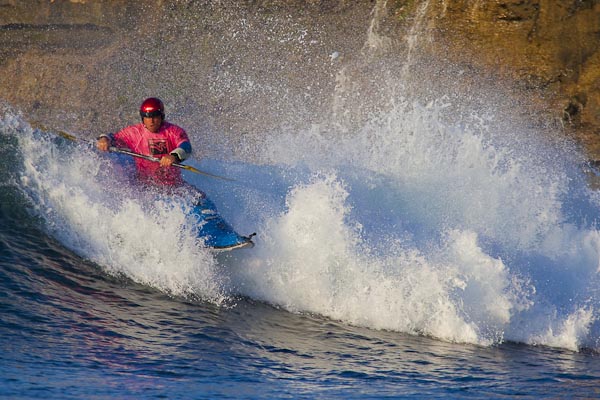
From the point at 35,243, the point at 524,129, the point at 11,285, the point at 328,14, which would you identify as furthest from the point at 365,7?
the point at 11,285

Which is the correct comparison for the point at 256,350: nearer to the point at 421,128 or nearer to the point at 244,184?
the point at 244,184

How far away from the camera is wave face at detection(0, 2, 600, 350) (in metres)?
8.23

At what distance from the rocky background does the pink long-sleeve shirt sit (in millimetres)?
7472

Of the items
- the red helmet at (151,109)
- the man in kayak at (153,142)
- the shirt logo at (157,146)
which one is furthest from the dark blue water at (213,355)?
the red helmet at (151,109)

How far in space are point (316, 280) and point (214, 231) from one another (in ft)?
3.96

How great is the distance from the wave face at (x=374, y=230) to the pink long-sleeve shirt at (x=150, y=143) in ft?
1.08

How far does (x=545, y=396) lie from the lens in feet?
20.9

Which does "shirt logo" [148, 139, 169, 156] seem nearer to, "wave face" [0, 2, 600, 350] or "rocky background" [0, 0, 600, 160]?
"wave face" [0, 2, 600, 350]

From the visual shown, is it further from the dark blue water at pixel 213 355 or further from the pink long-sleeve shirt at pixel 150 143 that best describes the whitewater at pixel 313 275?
the pink long-sleeve shirt at pixel 150 143

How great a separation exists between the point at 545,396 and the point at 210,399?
8.62 feet

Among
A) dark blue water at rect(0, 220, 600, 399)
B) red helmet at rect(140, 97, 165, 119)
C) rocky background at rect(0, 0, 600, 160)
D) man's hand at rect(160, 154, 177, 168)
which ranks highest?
rocky background at rect(0, 0, 600, 160)

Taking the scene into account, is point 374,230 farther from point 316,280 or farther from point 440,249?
point 316,280

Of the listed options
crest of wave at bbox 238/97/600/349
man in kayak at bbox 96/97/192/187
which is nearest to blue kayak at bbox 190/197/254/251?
crest of wave at bbox 238/97/600/349

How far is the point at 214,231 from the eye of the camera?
8.66 metres
